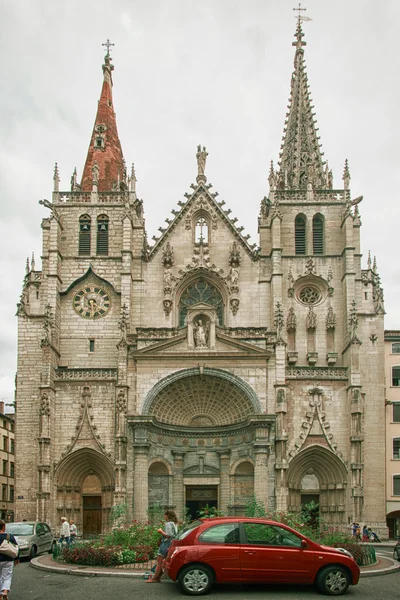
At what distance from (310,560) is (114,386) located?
23.4 metres

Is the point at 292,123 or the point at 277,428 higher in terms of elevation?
the point at 292,123

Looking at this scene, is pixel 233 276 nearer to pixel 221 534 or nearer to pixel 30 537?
pixel 30 537

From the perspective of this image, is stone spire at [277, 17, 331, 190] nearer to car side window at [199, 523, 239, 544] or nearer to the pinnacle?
the pinnacle

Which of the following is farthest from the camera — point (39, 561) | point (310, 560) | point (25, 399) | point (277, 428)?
point (25, 399)

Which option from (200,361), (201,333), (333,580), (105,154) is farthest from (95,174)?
(333,580)

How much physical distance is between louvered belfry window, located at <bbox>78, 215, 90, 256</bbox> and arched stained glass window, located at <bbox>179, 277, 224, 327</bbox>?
6.16 metres

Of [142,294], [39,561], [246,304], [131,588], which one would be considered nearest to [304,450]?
[246,304]

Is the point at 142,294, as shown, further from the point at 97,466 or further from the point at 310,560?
the point at 310,560

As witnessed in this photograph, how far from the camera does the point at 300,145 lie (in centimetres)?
4644

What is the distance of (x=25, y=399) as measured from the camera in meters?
39.4

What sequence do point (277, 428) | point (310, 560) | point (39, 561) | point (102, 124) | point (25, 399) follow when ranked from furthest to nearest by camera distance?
1. point (102, 124)
2. point (25, 399)
3. point (277, 428)
4. point (39, 561)
5. point (310, 560)

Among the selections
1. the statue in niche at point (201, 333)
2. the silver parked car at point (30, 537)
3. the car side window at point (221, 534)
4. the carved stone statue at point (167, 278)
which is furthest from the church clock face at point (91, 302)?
the car side window at point (221, 534)

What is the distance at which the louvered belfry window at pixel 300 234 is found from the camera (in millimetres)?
42469

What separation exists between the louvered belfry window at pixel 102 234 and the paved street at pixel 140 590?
25690 millimetres
